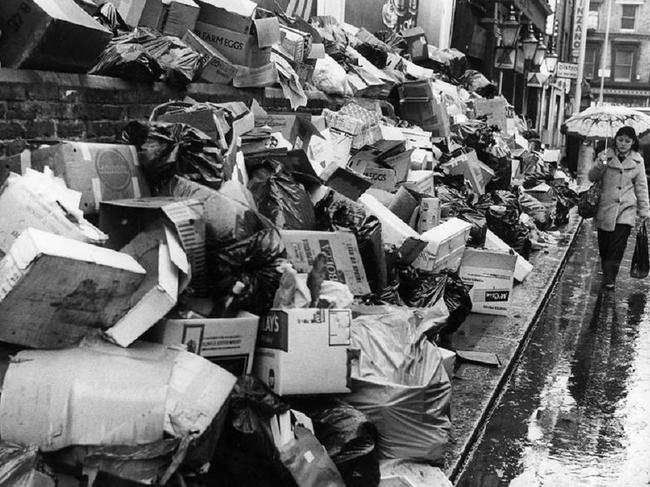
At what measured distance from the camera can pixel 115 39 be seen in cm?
532

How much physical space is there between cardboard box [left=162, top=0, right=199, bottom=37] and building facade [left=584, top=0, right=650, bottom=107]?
1936 inches

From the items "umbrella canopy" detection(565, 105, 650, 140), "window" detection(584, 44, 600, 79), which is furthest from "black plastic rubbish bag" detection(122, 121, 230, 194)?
"window" detection(584, 44, 600, 79)

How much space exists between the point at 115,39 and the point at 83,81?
0.64 m

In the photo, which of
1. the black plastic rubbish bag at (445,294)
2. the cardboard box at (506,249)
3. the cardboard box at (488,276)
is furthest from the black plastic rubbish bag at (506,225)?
the black plastic rubbish bag at (445,294)

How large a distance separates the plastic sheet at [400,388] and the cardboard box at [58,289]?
3.63 ft

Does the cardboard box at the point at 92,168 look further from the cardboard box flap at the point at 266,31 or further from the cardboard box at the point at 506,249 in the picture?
the cardboard box at the point at 506,249

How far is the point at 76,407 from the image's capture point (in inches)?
107

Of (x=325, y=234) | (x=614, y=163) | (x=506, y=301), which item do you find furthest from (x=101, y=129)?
(x=614, y=163)

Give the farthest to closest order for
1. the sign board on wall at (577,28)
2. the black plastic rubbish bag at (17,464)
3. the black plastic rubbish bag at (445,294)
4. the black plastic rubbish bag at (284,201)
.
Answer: the sign board on wall at (577,28) → the black plastic rubbish bag at (445,294) → the black plastic rubbish bag at (284,201) → the black plastic rubbish bag at (17,464)

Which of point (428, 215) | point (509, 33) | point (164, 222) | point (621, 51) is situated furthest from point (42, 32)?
point (621, 51)

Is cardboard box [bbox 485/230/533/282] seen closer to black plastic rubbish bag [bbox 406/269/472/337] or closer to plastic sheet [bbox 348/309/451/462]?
black plastic rubbish bag [bbox 406/269/472/337]

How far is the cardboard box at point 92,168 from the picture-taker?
3865 mm

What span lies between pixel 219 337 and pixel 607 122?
713cm

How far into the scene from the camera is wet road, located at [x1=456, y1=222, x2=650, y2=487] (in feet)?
13.1
